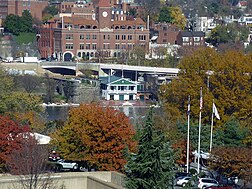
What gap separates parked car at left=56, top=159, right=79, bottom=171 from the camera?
Answer: 19.5 metres

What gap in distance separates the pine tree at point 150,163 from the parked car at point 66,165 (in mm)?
8400

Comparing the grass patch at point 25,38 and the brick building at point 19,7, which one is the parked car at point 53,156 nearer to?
the grass patch at point 25,38

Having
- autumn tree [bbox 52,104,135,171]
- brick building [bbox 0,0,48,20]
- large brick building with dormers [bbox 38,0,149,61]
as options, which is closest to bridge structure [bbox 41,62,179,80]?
large brick building with dormers [bbox 38,0,149,61]

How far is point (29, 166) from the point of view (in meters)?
15.3

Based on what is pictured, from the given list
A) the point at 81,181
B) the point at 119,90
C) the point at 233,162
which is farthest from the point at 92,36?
the point at 81,181

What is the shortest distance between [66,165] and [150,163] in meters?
9.11

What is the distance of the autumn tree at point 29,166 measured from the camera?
47.4 feet

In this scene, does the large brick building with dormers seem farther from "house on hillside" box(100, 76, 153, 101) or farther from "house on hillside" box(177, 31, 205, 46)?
"house on hillside" box(100, 76, 153, 101)

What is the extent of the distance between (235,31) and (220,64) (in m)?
38.8

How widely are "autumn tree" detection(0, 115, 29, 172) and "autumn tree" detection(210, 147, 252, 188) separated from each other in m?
3.89

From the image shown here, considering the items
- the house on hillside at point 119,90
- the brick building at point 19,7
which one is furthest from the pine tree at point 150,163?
the brick building at point 19,7

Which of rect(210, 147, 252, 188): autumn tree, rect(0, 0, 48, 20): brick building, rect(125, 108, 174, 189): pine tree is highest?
rect(0, 0, 48, 20): brick building

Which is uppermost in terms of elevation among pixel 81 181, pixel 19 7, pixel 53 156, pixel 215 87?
pixel 19 7

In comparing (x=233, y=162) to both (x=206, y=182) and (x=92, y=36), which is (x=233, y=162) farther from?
(x=92, y=36)
